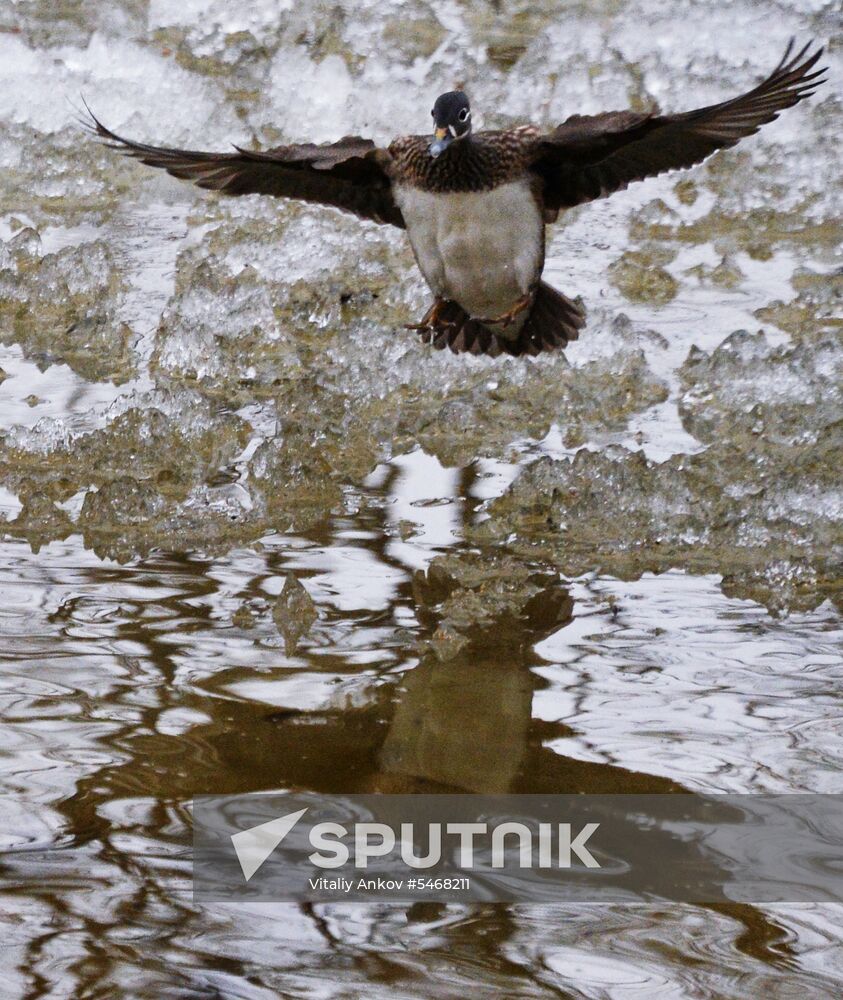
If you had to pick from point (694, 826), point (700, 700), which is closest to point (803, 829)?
point (694, 826)

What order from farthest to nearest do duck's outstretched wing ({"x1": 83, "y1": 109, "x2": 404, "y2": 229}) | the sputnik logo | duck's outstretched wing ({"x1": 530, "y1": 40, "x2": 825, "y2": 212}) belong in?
duck's outstretched wing ({"x1": 83, "y1": 109, "x2": 404, "y2": 229})
duck's outstretched wing ({"x1": 530, "y1": 40, "x2": 825, "y2": 212})
the sputnik logo

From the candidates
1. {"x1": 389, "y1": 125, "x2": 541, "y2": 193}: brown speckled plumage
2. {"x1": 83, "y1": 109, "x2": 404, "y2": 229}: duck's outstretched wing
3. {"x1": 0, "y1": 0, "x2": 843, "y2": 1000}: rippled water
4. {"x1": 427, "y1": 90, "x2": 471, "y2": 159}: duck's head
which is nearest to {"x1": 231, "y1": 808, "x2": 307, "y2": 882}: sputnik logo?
{"x1": 0, "y1": 0, "x2": 843, "y2": 1000}: rippled water

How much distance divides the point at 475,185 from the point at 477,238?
0.15 meters

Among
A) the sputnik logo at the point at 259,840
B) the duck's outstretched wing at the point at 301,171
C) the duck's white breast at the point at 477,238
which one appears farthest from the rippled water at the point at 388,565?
the duck's outstretched wing at the point at 301,171

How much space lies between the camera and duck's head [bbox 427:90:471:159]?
4.35m

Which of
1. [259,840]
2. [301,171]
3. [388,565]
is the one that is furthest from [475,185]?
[259,840]

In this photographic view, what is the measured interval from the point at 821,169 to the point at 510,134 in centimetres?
451

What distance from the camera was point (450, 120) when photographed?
4387mm

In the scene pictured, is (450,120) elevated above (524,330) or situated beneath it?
elevated above

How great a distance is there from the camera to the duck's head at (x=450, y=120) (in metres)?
4.35

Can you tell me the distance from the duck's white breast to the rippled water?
54 cm

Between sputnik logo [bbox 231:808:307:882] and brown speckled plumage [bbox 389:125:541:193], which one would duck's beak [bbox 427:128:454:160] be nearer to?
brown speckled plumage [bbox 389:125:541:193]

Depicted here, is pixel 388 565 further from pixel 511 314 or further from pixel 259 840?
pixel 259 840

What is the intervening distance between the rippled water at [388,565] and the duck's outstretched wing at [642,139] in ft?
2.59
